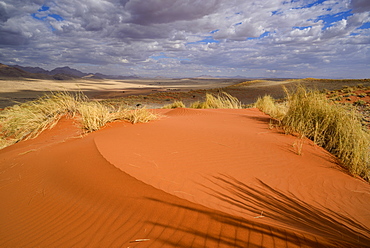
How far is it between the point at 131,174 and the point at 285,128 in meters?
4.69

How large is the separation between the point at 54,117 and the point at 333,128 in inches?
318

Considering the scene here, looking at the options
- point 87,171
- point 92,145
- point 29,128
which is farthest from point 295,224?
point 29,128

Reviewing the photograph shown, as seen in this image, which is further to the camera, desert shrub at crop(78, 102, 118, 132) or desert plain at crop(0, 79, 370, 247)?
desert shrub at crop(78, 102, 118, 132)

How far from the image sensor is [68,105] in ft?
26.6

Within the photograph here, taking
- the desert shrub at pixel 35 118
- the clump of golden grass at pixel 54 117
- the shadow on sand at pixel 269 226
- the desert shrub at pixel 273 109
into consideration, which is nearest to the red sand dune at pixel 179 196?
the shadow on sand at pixel 269 226

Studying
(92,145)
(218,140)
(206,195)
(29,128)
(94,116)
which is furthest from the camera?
(29,128)

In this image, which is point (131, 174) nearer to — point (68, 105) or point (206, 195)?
point (206, 195)

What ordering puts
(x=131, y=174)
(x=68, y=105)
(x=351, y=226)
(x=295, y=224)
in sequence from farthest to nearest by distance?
(x=68, y=105) → (x=131, y=174) → (x=351, y=226) → (x=295, y=224)

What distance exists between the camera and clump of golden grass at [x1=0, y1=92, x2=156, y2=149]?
6.19 meters

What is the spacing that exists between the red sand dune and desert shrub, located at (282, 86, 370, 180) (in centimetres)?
35

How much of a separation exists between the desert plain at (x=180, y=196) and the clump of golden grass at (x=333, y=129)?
0.99 feet

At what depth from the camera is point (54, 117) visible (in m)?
7.55

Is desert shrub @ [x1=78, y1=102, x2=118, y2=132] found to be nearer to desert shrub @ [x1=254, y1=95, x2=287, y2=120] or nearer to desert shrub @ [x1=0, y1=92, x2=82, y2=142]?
desert shrub @ [x1=0, y1=92, x2=82, y2=142]

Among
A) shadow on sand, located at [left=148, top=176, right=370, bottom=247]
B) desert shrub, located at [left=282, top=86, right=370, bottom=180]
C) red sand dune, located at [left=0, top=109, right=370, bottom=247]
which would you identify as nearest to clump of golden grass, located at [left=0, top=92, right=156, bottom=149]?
red sand dune, located at [left=0, top=109, right=370, bottom=247]
